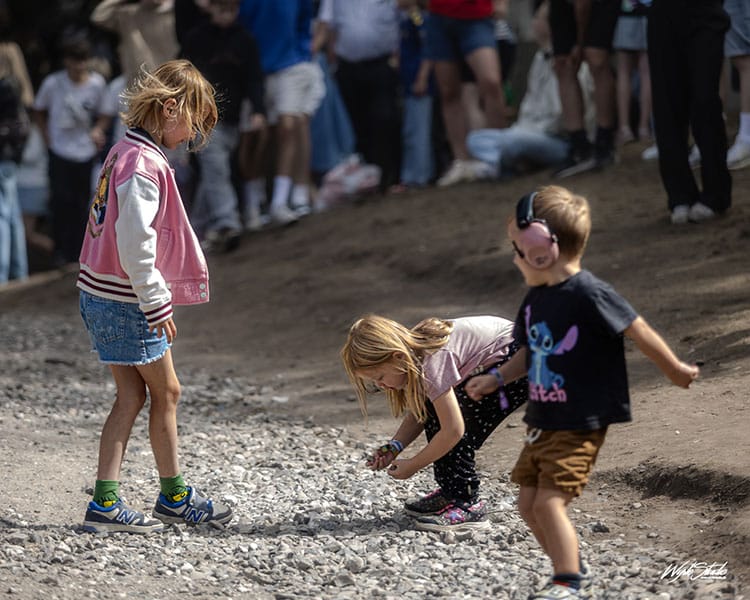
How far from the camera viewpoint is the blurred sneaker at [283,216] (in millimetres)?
11375

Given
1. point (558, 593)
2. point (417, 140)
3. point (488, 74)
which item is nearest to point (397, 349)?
point (558, 593)

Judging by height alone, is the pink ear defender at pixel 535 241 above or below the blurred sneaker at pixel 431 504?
above

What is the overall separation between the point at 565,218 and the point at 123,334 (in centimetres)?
172

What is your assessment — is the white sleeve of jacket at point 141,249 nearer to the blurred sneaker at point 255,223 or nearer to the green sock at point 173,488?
the green sock at point 173,488

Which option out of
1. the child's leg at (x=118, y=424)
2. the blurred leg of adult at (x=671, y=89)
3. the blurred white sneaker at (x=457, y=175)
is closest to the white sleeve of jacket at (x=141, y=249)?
the child's leg at (x=118, y=424)

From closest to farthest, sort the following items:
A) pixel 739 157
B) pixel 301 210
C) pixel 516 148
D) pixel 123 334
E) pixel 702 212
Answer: pixel 123 334 → pixel 702 212 → pixel 739 157 → pixel 516 148 → pixel 301 210

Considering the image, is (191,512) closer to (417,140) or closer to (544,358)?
(544,358)

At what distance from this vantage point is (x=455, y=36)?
1046cm

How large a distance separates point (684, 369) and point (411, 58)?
320 inches

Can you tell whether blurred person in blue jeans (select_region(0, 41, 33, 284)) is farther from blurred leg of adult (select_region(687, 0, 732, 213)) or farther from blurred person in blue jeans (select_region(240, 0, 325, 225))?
blurred leg of adult (select_region(687, 0, 732, 213))

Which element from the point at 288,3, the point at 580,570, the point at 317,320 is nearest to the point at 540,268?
the point at 580,570

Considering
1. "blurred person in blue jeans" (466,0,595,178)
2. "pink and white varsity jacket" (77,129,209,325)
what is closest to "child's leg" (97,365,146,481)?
"pink and white varsity jacket" (77,129,209,325)

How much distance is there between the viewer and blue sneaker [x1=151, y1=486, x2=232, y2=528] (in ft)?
15.9

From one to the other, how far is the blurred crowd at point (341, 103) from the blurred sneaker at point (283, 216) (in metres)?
0.02
